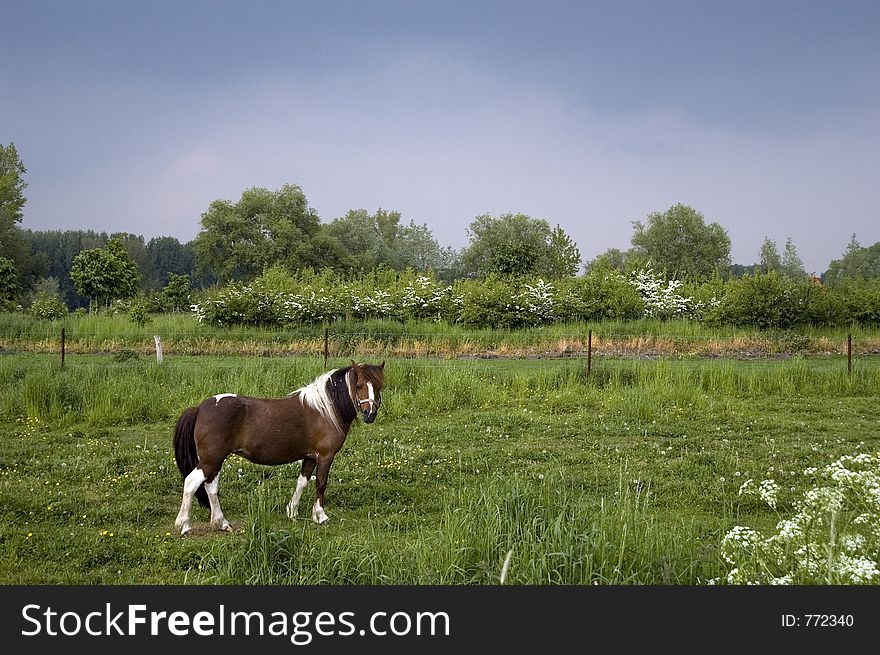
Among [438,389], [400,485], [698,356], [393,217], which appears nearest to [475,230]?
[393,217]

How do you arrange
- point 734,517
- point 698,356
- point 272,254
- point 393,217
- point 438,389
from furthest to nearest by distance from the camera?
point 393,217 < point 272,254 < point 698,356 < point 438,389 < point 734,517

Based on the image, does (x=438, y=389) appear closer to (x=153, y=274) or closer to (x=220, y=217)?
(x=220, y=217)

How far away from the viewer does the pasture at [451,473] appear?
4.55m

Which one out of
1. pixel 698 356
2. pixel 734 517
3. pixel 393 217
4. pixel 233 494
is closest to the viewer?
pixel 734 517

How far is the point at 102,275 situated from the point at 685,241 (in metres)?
41.3

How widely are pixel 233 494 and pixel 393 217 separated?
2878 inches

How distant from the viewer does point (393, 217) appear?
7881 cm

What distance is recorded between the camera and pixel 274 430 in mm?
5797

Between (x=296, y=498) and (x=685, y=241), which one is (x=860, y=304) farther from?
(x=685, y=241)

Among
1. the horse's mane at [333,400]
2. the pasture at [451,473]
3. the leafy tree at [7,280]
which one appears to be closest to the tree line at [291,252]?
the leafy tree at [7,280]

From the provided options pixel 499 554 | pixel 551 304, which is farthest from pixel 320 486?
pixel 551 304

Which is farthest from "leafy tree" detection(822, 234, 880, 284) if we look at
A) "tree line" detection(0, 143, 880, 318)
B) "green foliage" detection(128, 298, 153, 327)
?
"green foliage" detection(128, 298, 153, 327)

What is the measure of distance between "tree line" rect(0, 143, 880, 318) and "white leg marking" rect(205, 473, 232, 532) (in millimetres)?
25394

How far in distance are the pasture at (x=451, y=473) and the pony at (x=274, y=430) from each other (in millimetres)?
369
